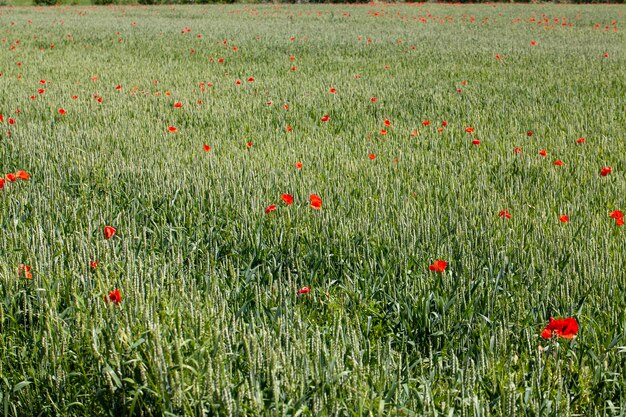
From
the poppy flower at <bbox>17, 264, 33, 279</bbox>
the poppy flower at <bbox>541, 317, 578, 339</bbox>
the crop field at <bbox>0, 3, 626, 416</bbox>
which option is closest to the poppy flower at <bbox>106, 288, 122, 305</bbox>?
the crop field at <bbox>0, 3, 626, 416</bbox>

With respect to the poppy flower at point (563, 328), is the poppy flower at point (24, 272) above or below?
below

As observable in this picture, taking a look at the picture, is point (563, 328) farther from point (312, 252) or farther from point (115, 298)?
point (115, 298)

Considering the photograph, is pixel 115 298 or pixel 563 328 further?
pixel 115 298

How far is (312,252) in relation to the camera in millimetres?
3170

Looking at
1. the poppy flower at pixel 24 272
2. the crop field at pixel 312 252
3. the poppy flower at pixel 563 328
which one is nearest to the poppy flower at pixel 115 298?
the crop field at pixel 312 252

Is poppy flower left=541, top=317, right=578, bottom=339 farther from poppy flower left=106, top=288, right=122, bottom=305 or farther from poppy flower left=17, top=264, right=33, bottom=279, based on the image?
poppy flower left=17, top=264, right=33, bottom=279

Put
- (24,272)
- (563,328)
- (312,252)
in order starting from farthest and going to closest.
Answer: (312,252) → (24,272) → (563,328)

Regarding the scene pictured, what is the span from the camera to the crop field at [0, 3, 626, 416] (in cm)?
204

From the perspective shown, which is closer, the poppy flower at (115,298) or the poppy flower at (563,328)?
the poppy flower at (563,328)

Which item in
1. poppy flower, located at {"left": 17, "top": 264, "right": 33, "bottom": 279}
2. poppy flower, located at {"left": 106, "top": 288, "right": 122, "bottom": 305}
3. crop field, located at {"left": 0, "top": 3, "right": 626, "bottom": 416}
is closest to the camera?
crop field, located at {"left": 0, "top": 3, "right": 626, "bottom": 416}

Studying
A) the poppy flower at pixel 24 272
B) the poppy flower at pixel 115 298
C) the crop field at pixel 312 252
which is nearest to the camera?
the crop field at pixel 312 252

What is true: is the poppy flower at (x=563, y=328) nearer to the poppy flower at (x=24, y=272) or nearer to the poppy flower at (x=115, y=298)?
the poppy flower at (x=115, y=298)

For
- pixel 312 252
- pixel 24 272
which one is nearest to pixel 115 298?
pixel 24 272

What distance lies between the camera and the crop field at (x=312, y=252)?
80.3 inches
